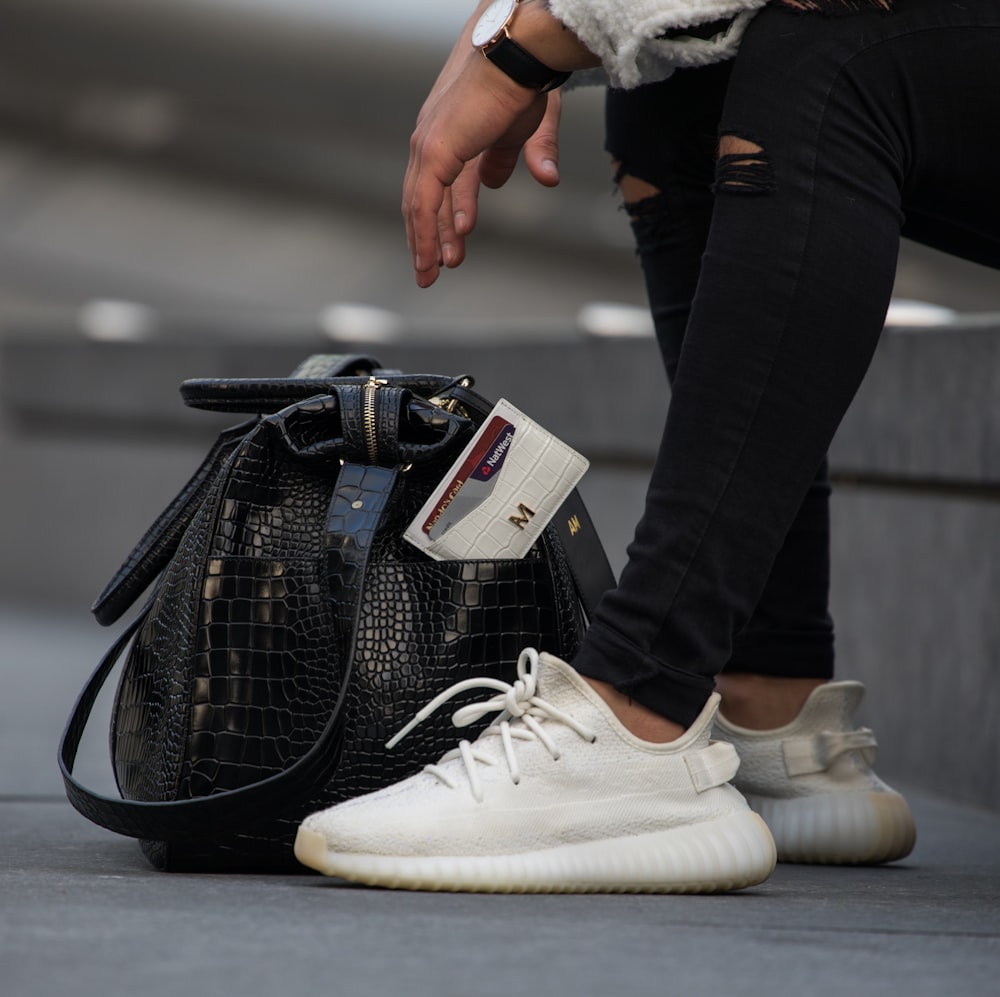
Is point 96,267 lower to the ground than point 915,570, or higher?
higher

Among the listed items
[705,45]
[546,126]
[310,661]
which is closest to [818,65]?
[705,45]

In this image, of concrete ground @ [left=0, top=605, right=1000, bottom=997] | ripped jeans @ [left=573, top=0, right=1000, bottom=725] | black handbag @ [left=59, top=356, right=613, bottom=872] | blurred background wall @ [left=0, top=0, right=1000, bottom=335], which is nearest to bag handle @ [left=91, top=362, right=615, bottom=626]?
black handbag @ [left=59, top=356, right=613, bottom=872]

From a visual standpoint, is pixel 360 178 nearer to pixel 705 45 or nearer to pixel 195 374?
pixel 195 374

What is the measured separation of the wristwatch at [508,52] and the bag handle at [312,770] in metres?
0.31

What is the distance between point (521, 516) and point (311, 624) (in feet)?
0.58

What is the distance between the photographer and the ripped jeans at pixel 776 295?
3.28 feet

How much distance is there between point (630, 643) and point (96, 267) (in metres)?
15.2

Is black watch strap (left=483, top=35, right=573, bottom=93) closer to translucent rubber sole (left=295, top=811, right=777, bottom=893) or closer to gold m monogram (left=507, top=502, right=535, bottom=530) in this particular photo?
gold m monogram (left=507, top=502, right=535, bottom=530)

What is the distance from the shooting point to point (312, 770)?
1.00 metres

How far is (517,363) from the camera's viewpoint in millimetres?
3205

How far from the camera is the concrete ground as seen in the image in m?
0.73

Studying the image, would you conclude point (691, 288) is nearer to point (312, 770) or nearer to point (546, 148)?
Answer: point (546, 148)

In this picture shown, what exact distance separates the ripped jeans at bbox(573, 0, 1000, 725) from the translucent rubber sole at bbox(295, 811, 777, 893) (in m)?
0.09

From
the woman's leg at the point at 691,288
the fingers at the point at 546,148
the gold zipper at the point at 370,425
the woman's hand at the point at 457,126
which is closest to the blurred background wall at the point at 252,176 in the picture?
the woman's leg at the point at 691,288
